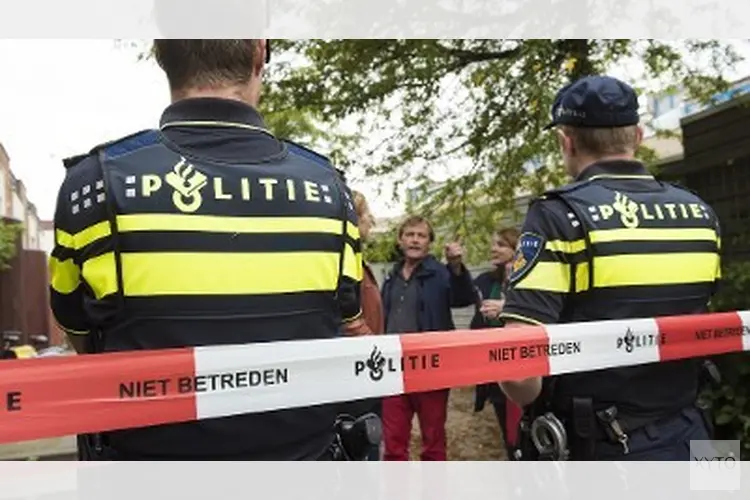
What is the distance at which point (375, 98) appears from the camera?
22.3 feet

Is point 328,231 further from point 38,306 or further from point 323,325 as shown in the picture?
point 38,306

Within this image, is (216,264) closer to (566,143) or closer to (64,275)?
(64,275)

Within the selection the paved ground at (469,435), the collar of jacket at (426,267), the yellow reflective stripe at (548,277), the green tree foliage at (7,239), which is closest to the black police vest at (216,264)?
the yellow reflective stripe at (548,277)

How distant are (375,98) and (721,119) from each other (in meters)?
2.95

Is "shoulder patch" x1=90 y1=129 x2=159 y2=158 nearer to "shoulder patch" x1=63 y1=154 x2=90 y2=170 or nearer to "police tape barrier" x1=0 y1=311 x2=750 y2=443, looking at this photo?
"shoulder patch" x1=63 y1=154 x2=90 y2=170

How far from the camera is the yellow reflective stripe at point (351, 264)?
1.66 m

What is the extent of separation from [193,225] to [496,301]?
4242mm

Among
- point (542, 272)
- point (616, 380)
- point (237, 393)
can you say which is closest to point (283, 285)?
point (237, 393)

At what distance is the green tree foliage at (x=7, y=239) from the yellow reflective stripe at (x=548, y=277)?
7.56m

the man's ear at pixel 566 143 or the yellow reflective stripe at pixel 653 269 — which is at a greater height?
the man's ear at pixel 566 143

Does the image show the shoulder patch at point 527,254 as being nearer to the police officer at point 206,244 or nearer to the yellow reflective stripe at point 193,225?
the police officer at point 206,244

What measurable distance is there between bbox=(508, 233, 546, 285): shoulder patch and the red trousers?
330 cm

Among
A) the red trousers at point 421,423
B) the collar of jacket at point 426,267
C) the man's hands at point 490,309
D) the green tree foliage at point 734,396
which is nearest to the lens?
the green tree foliage at point 734,396

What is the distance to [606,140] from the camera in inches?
92.0
